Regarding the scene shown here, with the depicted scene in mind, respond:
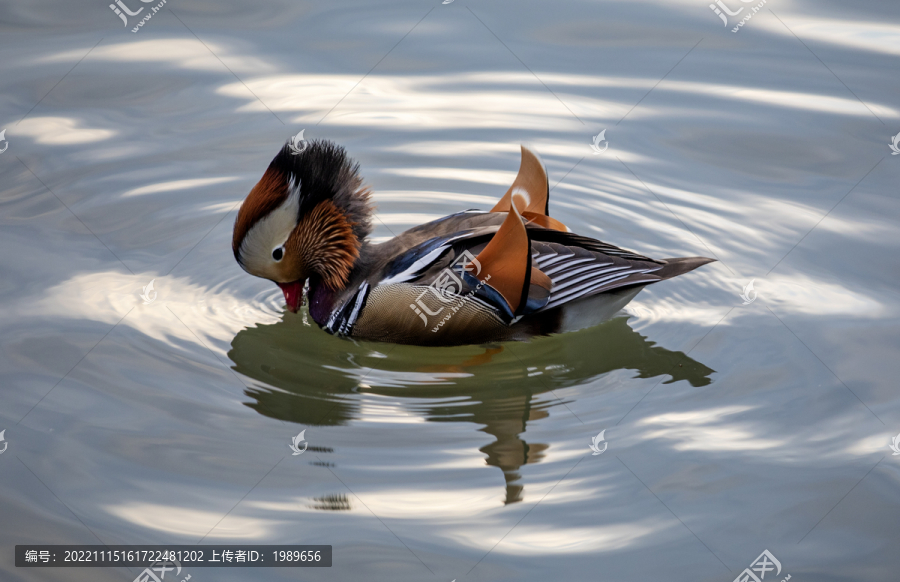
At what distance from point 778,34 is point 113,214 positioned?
8754mm

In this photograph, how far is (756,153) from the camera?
32.3ft

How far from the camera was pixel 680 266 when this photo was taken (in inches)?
Answer: 261

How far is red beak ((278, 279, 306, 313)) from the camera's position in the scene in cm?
720

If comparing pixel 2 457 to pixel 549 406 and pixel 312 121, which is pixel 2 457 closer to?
pixel 549 406

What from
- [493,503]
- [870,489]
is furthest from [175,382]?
[870,489]
